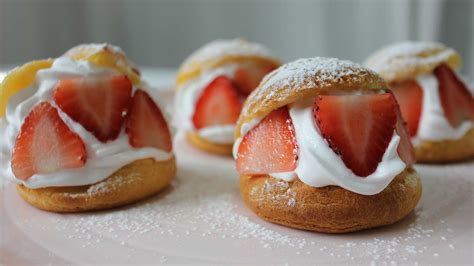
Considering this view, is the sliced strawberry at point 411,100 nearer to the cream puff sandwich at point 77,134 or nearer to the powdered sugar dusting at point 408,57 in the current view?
the powdered sugar dusting at point 408,57

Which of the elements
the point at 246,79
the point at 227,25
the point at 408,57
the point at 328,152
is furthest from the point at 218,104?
the point at 227,25

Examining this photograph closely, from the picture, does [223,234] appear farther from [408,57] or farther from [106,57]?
[408,57]

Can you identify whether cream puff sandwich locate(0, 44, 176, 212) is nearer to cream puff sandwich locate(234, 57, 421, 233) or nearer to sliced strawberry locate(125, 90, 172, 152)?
sliced strawberry locate(125, 90, 172, 152)

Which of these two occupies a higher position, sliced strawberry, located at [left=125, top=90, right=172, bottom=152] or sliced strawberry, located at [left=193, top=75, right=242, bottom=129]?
sliced strawberry, located at [left=125, top=90, right=172, bottom=152]

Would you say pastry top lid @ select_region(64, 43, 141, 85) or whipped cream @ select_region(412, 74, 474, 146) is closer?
pastry top lid @ select_region(64, 43, 141, 85)

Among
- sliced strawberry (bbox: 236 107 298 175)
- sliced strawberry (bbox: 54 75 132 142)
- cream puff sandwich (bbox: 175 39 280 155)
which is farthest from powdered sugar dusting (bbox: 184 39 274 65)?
sliced strawberry (bbox: 236 107 298 175)

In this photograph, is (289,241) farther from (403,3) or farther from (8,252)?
(403,3)

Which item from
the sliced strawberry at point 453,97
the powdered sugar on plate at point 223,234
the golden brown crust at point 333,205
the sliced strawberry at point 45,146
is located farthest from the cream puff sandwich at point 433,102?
the sliced strawberry at point 45,146
